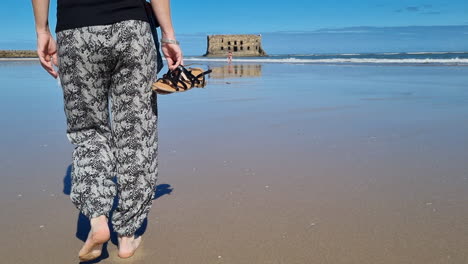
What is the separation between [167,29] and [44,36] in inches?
21.9

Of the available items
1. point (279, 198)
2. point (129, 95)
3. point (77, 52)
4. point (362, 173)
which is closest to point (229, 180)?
point (279, 198)

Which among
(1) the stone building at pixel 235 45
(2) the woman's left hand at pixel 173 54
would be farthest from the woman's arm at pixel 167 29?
(1) the stone building at pixel 235 45

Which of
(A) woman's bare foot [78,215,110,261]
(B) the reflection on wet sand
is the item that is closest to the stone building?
(B) the reflection on wet sand

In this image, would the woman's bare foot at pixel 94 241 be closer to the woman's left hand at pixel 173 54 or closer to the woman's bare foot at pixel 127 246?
the woman's bare foot at pixel 127 246

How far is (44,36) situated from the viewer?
2.00 metres

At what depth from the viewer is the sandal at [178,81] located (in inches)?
80.7

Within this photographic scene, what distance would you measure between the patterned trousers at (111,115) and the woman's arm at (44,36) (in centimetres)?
10

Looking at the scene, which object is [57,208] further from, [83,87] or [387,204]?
[387,204]

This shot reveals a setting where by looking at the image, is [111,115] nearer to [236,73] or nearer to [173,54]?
[173,54]

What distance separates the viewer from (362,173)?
3.15 metres

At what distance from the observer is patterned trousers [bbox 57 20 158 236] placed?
6.35 feet

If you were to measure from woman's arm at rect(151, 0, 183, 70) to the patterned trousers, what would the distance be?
92 mm

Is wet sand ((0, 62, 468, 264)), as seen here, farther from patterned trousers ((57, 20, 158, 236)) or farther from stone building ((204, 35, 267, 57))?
stone building ((204, 35, 267, 57))

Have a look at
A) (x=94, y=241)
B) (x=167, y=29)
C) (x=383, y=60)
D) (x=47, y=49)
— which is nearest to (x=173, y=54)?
(x=167, y=29)
